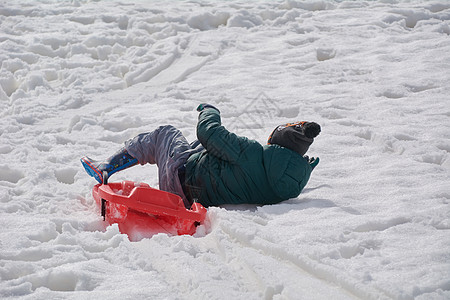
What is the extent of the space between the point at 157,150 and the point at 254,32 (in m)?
3.96

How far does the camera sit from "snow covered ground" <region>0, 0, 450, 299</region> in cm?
234

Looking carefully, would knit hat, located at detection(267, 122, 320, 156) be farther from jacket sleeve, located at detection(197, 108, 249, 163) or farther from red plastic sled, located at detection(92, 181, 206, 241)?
red plastic sled, located at detection(92, 181, 206, 241)

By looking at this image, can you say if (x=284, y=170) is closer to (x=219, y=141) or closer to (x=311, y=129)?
(x=311, y=129)

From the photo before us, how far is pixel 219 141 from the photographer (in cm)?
318

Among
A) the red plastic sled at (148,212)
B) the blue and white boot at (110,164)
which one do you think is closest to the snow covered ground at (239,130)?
the red plastic sled at (148,212)

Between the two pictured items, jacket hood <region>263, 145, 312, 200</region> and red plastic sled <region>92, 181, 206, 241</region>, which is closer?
red plastic sled <region>92, 181, 206, 241</region>

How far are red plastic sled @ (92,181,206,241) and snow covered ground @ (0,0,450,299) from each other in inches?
3.9

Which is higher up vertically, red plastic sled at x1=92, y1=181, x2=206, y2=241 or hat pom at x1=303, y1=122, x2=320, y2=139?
hat pom at x1=303, y1=122, x2=320, y2=139

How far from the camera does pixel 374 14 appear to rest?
7.23 metres

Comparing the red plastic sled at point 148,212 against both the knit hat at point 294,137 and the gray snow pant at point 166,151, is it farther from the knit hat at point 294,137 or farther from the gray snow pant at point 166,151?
the knit hat at point 294,137

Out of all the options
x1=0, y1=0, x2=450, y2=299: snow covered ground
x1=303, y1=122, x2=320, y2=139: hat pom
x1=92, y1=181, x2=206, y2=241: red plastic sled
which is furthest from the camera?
x1=303, y1=122, x2=320, y2=139: hat pom

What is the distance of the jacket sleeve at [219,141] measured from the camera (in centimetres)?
318

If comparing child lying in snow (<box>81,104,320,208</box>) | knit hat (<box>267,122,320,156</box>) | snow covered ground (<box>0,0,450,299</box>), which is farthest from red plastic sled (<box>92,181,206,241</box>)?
knit hat (<box>267,122,320,156</box>)

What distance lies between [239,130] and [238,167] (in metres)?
1.59
